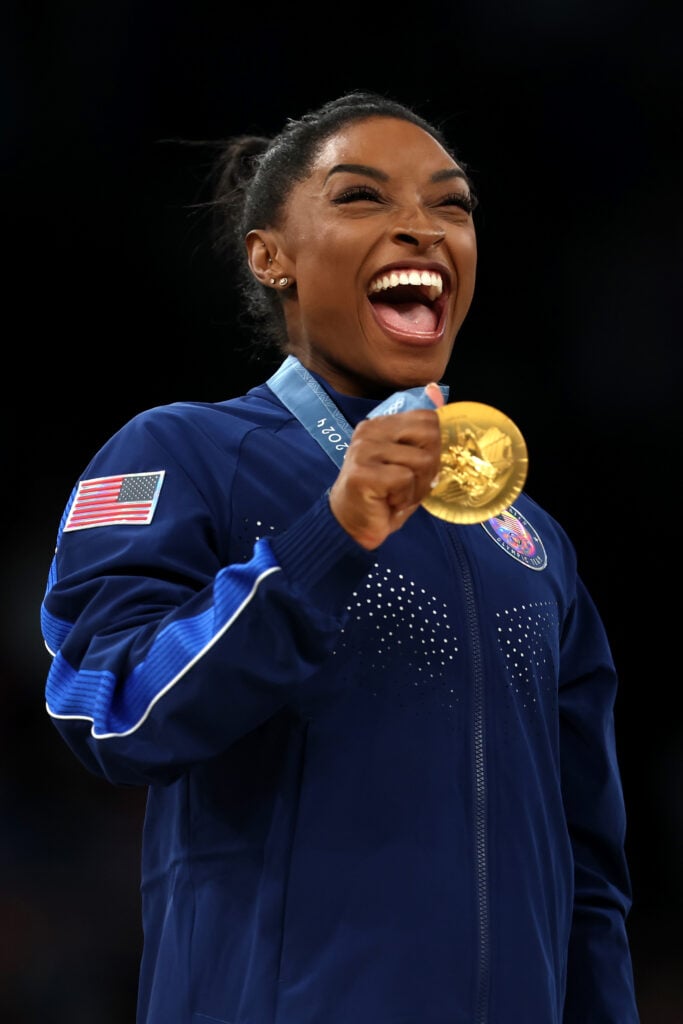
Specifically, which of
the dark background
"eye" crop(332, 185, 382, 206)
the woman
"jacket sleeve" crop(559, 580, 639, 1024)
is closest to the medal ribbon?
the woman

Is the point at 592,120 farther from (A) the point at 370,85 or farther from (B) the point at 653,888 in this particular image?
(B) the point at 653,888

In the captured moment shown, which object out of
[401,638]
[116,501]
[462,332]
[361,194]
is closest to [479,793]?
[401,638]

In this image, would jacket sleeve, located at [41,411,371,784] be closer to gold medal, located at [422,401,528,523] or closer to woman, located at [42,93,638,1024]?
woman, located at [42,93,638,1024]

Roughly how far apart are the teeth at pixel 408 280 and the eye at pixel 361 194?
4.3 inches

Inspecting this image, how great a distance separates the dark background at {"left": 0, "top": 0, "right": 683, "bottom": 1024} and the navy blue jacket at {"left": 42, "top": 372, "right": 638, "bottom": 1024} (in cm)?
201

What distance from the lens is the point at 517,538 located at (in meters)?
1.91

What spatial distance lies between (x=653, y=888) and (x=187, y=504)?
274 cm

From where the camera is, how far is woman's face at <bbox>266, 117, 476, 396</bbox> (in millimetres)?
1858

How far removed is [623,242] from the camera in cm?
409

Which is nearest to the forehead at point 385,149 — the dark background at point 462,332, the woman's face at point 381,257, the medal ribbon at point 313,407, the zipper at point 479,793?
the woman's face at point 381,257

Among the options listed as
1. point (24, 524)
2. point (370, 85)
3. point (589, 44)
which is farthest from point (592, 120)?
point (24, 524)

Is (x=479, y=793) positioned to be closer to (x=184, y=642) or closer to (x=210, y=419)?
(x=184, y=642)

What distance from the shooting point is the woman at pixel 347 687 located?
1.36 meters

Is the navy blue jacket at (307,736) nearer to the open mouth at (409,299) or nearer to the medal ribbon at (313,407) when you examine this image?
the medal ribbon at (313,407)
